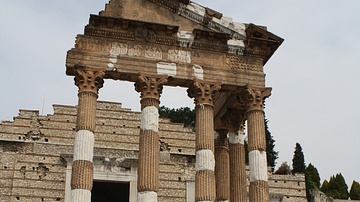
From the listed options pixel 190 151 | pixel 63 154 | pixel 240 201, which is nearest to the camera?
pixel 240 201

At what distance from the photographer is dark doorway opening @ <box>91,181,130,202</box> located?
91.5 ft

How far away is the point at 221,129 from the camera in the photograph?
73.1ft

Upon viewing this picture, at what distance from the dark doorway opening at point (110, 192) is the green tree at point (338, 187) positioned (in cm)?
3720

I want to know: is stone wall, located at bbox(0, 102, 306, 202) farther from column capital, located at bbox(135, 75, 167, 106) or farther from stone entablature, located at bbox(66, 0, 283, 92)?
stone entablature, located at bbox(66, 0, 283, 92)

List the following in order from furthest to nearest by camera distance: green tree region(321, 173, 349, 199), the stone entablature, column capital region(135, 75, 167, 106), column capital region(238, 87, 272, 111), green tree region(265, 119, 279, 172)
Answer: green tree region(321, 173, 349, 199) < green tree region(265, 119, 279, 172) < column capital region(238, 87, 272, 111) < the stone entablature < column capital region(135, 75, 167, 106)

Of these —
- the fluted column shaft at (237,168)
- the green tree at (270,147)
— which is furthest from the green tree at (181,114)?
the fluted column shaft at (237,168)

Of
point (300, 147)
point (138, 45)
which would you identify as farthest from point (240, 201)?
point (300, 147)

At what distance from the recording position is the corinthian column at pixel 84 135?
1762 cm

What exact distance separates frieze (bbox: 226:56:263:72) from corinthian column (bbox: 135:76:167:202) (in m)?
2.48

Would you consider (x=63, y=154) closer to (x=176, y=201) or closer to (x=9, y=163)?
(x=9, y=163)

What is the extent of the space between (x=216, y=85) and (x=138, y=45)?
9.44 ft

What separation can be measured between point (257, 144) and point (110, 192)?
11357mm

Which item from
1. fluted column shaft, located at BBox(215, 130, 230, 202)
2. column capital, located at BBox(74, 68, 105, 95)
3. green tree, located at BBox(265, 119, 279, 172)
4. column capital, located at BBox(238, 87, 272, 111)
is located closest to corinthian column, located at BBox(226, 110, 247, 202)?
fluted column shaft, located at BBox(215, 130, 230, 202)

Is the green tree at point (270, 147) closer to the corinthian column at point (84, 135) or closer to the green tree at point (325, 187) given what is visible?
the green tree at point (325, 187)
